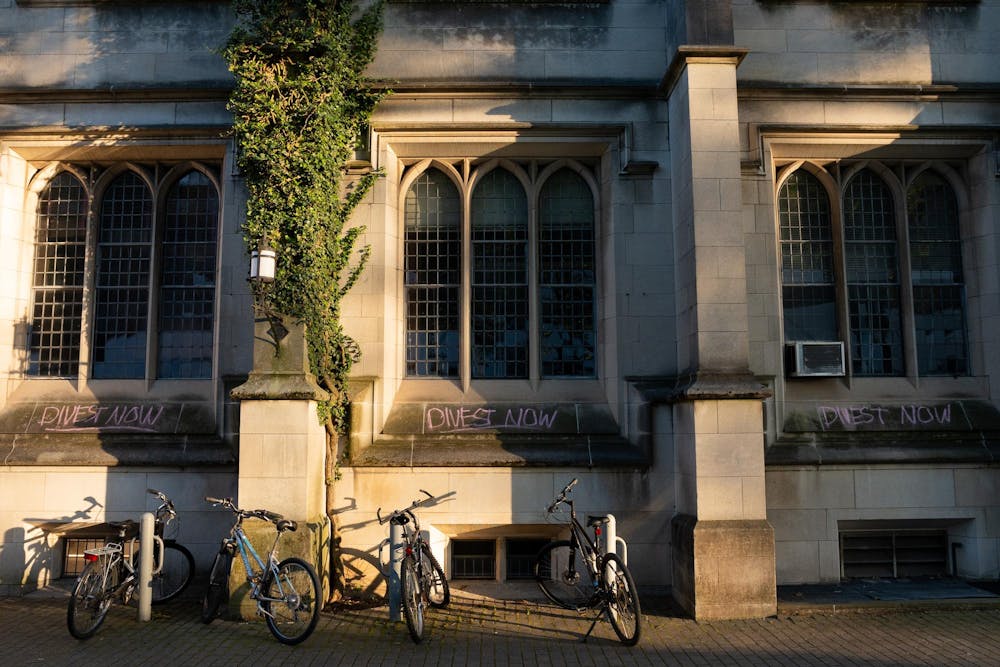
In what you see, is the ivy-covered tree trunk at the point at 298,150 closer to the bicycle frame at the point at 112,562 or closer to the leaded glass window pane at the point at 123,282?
the bicycle frame at the point at 112,562

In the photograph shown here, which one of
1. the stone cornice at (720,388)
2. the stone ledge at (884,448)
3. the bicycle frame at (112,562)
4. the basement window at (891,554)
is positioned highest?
the stone cornice at (720,388)

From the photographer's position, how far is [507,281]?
964 cm

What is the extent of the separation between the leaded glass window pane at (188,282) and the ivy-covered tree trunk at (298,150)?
5.48 ft

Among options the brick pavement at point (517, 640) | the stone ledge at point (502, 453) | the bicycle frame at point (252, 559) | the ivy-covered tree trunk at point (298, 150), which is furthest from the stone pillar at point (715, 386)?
the bicycle frame at point (252, 559)

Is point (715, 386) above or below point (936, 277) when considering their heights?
below

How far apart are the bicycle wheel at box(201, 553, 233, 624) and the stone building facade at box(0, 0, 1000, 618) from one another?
4.37ft

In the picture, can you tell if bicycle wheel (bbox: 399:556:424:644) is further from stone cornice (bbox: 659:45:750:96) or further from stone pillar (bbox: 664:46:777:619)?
stone cornice (bbox: 659:45:750:96)

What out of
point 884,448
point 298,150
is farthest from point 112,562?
point 884,448

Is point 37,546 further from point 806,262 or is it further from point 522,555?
point 806,262

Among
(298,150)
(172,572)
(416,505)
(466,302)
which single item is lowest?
(172,572)

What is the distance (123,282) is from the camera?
9.87 metres

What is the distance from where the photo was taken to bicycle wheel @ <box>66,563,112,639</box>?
6.89 metres

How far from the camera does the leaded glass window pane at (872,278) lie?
383 inches

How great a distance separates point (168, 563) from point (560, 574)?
188 inches
